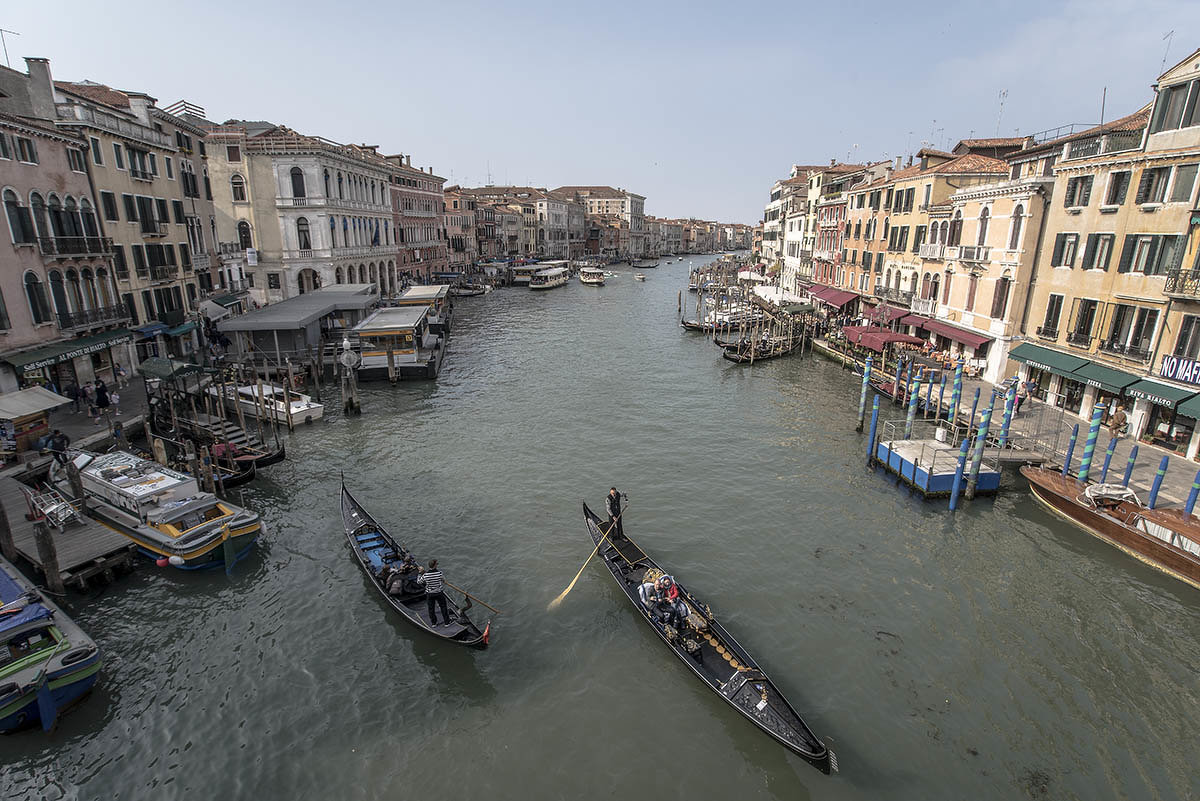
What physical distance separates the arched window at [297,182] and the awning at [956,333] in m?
43.3

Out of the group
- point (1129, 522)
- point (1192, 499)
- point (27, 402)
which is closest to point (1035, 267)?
point (1192, 499)

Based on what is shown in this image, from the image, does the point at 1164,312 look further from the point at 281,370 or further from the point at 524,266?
the point at 524,266

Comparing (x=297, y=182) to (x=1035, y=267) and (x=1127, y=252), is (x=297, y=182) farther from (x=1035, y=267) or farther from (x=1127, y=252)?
(x=1127, y=252)

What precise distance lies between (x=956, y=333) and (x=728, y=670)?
84.1ft

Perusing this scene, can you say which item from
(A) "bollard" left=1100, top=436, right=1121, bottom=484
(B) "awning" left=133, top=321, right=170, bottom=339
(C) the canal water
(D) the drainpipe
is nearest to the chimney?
(B) "awning" left=133, top=321, right=170, bottom=339

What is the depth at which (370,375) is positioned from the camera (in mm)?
33812

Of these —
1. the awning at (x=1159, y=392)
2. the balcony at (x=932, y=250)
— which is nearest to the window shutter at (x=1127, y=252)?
the awning at (x=1159, y=392)

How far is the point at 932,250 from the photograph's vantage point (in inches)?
1304

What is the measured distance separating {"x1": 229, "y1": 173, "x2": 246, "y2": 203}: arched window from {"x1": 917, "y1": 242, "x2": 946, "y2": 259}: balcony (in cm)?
4599

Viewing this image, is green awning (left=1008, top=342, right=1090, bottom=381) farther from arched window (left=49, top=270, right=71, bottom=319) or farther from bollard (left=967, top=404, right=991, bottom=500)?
arched window (left=49, top=270, right=71, bottom=319)

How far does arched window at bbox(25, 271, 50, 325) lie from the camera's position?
2177 centimetres

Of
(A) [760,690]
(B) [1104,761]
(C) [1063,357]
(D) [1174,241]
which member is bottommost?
(B) [1104,761]

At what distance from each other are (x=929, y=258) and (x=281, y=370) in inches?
1387

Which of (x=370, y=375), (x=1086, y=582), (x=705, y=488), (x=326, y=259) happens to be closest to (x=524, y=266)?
(x=326, y=259)
